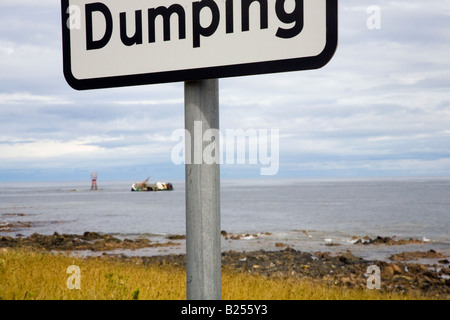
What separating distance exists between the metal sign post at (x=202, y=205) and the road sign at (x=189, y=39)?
0.37 feet

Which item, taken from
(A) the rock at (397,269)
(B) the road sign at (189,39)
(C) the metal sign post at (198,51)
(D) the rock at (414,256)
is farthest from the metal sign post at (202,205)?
(D) the rock at (414,256)

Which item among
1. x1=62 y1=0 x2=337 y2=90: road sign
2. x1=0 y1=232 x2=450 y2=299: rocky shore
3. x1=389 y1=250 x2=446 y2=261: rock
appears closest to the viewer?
x1=62 y1=0 x2=337 y2=90: road sign

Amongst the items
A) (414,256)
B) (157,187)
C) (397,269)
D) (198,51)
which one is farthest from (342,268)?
(157,187)

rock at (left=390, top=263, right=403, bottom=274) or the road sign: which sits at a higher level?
the road sign

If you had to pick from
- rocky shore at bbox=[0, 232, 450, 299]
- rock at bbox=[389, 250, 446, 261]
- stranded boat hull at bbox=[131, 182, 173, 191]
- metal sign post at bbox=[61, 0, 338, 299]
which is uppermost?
metal sign post at bbox=[61, 0, 338, 299]

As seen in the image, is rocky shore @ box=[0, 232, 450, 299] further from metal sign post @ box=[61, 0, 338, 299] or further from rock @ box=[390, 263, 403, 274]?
metal sign post @ box=[61, 0, 338, 299]

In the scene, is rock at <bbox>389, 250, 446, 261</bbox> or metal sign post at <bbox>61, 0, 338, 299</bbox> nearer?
metal sign post at <bbox>61, 0, 338, 299</bbox>

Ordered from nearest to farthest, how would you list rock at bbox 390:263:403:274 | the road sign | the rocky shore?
the road sign → the rocky shore → rock at bbox 390:263:403:274

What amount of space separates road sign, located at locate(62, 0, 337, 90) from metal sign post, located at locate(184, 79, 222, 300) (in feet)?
0.37

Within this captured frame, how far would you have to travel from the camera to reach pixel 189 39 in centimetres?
213

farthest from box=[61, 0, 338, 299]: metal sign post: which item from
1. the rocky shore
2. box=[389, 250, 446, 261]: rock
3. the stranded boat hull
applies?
the stranded boat hull

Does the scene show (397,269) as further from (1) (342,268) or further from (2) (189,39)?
(2) (189,39)

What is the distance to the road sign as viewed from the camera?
76.6 inches
